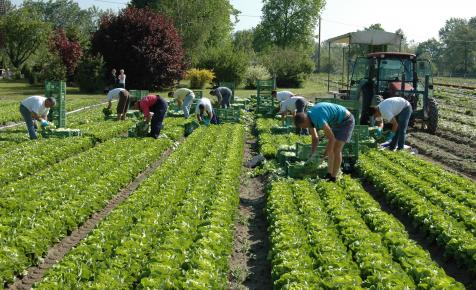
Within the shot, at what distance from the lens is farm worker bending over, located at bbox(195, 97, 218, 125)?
17.7m

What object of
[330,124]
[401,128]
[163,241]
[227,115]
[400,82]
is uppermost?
[400,82]

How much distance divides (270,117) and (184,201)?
49.4 ft

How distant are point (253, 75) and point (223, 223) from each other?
37744 millimetres

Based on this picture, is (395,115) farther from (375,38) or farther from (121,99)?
(375,38)

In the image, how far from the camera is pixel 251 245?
764cm

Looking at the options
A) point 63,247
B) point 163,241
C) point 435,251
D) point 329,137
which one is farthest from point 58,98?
point 435,251

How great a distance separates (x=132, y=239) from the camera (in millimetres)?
6656

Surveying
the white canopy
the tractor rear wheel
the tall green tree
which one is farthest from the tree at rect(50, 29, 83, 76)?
the tall green tree

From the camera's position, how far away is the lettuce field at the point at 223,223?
19.0 ft

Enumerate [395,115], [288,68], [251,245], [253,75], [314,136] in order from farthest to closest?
1. [288,68]
2. [253,75]
3. [395,115]
4. [314,136]
5. [251,245]

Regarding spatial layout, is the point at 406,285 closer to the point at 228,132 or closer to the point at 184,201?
the point at 184,201

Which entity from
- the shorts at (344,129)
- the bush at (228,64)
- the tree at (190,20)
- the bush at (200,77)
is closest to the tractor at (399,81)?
the shorts at (344,129)

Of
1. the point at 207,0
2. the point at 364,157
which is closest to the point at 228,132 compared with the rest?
the point at 364,157

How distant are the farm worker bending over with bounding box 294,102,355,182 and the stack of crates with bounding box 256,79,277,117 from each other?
533 inches
